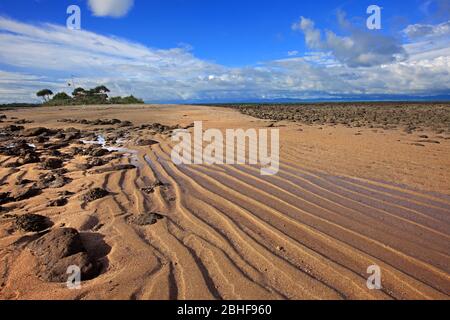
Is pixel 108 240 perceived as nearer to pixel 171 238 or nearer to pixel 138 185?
pixel 171 238

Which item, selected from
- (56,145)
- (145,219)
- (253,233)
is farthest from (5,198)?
(56,145)

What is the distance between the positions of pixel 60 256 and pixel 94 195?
1933mm

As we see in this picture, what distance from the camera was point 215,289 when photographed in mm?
2775

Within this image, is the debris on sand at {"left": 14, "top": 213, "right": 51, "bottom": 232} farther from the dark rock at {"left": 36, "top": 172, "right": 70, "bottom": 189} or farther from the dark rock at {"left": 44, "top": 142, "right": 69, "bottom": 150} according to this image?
the dark rock at {"left": 44, "top": 142, "right": 69, "bottom": 150}

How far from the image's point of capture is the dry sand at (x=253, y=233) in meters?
→ 2.82

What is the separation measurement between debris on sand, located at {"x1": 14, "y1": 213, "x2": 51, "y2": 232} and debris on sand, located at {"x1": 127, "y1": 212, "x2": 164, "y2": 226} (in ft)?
3.33

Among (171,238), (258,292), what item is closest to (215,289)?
(258,292)

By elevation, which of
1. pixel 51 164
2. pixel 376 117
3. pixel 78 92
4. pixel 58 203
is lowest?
pixel 58 203

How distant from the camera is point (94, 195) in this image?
16.5 feet

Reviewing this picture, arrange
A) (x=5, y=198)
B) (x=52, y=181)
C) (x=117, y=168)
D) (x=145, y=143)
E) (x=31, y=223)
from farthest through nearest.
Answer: (x=145, y=143)
(x=117, y=168)
(x=52, y=181)
(x=5, y=198)
(x=31, y=223)

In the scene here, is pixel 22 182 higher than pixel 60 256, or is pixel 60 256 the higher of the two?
pixel 22 182

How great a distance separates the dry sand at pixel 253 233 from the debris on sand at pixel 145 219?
74mm

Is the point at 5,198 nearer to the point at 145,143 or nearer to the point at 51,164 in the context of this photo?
the point at 51,164

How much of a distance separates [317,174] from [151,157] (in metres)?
4.14
